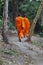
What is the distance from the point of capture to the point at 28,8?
20266 mm

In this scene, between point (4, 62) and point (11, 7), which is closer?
point (4, 62)

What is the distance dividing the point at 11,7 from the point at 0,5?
218 cm

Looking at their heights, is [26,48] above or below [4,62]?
below

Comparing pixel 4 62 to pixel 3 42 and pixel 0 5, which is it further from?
pixel 0 5

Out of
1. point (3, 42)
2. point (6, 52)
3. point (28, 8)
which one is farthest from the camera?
point (28, 8)

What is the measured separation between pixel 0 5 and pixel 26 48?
880 centimetres

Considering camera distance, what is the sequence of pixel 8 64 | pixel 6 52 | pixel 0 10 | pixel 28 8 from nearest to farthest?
pixel 8 64 → pixel 6 52 → pixel 28 8 → pixel 0 10

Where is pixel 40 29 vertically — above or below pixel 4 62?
below

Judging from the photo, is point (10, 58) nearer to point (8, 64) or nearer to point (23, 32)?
point (8, 64)

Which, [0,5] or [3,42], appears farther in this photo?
[0,5]

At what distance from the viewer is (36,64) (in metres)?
9.80

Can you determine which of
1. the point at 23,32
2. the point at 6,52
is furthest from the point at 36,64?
the point at 23,32

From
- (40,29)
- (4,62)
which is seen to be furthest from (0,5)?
(4,62)

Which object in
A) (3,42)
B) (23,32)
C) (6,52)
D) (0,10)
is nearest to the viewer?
(6,52)
